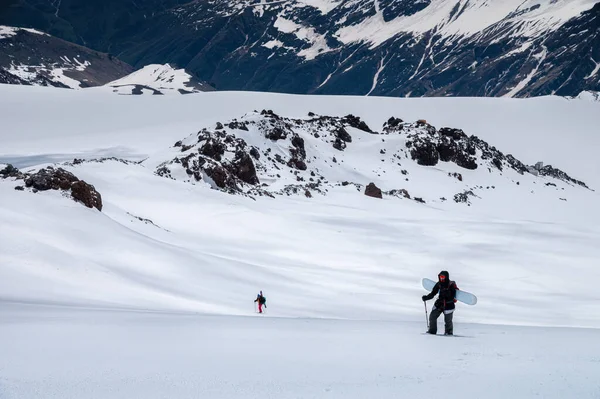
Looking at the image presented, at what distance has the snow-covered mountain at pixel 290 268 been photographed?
781 centimetres

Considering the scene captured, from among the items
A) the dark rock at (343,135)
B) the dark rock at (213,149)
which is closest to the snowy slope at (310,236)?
the dark rock at (343,135)

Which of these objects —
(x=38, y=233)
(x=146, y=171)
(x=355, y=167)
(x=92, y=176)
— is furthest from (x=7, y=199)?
(x=355, y=167)

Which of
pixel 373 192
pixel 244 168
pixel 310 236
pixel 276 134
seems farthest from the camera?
pixel 276 134

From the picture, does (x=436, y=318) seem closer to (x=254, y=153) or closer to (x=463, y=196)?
(x=254, y=153)

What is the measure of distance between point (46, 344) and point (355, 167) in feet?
125

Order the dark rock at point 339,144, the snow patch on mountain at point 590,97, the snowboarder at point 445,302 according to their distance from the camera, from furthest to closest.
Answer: the snow patch on mountain at point 590,97, the dark rock at point 339,144, the snowboarder at point 445,302

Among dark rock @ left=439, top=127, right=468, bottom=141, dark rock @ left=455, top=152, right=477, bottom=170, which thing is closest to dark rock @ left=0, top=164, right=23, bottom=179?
dark rock @ left=455, top=152, right=477, bottom=170

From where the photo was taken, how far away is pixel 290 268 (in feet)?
64.4

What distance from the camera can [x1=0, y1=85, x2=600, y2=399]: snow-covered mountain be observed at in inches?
307

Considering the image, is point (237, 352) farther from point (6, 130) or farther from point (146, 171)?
point (6, 130)

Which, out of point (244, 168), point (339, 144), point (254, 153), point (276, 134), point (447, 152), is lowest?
point (244, 168)

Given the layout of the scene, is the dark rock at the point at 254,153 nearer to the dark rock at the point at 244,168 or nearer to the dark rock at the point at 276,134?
the dark rock at the point at 244,168

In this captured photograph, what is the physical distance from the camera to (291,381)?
7469 mm

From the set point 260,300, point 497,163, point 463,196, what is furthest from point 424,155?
point 260,300
